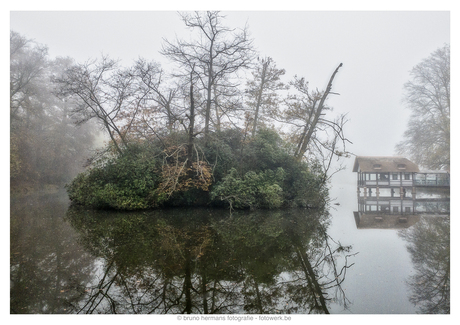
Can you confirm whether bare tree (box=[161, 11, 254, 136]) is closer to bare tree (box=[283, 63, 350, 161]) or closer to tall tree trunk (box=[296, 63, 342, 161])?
bare tree (box=[283, 63, 350, 161])

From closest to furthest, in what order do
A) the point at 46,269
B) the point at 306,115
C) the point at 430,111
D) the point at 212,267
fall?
the point at 46,269 < the point at 212,267 < the point at 306,115 < the point at 430,111

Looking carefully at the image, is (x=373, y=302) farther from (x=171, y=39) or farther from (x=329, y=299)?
(x=171, y=39)

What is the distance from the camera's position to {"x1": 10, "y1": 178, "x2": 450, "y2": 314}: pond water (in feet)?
12.6

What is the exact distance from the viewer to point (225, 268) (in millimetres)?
5109

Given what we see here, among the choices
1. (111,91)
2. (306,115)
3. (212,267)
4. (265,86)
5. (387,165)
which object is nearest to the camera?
(212,267)

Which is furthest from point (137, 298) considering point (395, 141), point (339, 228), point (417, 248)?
point (395, 141)

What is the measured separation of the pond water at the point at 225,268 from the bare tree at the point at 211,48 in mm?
6702

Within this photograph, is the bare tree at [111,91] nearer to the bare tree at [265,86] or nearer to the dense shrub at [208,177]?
the dense shrub at [208,177]

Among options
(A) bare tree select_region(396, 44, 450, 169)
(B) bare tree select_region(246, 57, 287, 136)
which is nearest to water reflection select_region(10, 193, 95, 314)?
(B) bare tree select_region(246, 57, 287, 136)

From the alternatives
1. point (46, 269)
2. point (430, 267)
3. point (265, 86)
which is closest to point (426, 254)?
point (430, 267)

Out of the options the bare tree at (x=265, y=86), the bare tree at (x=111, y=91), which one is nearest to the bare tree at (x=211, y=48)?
the bare tree at (x=111, y=91)

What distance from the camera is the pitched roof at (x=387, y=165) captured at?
23375mm

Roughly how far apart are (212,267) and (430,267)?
14.1ft

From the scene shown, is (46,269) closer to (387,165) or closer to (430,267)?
(430,267)
